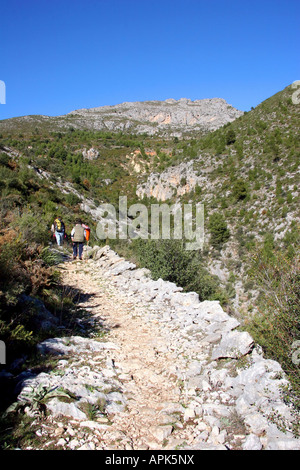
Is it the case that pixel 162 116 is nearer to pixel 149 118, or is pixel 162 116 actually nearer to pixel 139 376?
pixel 149 118

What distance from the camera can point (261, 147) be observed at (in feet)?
107

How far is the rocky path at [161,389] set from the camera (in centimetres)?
228

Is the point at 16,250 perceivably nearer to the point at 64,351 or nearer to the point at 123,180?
the point at 64,351

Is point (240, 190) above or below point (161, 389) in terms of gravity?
above

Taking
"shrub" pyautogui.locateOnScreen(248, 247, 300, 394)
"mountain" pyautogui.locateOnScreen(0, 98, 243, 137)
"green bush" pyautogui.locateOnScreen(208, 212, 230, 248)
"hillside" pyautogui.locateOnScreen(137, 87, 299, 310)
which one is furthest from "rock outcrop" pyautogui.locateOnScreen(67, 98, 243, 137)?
"shrub" pyautogui.locateOnScreen(248, 247, 300, 394)

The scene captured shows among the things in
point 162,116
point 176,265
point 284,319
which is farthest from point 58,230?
point 162,116

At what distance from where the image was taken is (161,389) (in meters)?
3.18

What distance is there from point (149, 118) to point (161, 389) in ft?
384

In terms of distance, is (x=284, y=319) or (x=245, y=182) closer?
(x=284, y=319)

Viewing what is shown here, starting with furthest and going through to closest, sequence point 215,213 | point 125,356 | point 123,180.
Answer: point 123,180 < point 215,213 < point 125,356

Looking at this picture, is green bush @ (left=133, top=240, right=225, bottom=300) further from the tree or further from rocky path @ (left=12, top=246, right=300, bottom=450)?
the tree

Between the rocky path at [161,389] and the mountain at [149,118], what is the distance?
232 ft
